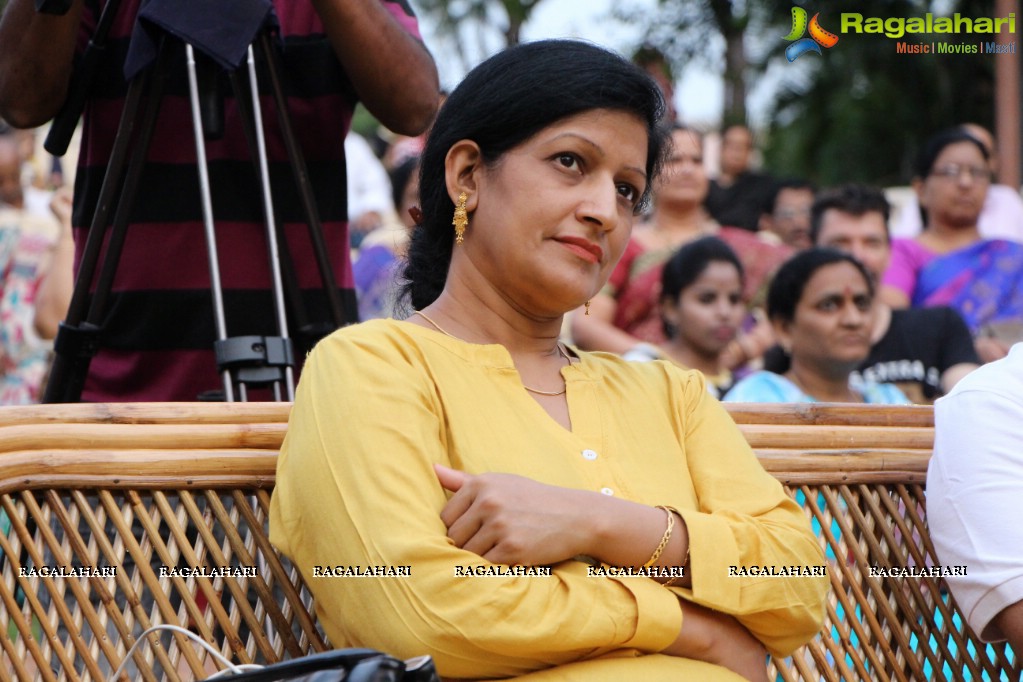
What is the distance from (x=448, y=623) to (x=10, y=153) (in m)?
4.60

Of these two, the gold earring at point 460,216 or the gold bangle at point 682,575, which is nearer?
the gold bangle at point 682,575

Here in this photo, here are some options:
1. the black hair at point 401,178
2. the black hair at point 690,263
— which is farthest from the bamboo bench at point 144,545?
the black hair at point 401,178

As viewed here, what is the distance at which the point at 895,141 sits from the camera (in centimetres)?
1348

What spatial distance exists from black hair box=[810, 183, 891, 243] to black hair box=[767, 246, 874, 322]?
111 centimetres

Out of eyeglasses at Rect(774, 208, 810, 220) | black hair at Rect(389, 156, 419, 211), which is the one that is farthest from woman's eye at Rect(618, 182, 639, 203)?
eyeglasses at Rect(774, 208, 810, 220)

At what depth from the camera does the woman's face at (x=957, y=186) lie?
6168 mm

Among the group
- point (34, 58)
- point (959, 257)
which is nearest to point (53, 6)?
point (34, 58)

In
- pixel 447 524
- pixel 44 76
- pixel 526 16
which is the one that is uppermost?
pixel 526 16

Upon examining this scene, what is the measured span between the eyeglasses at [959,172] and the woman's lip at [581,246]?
4.31 m

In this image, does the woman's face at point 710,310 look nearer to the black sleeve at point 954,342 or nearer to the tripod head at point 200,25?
the black sleeve at point 954,342

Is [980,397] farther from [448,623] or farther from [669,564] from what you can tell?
[448,623]

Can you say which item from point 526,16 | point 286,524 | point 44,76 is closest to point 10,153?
point 44,76

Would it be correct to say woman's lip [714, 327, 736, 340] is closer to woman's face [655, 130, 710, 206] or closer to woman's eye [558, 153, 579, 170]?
woman's face [655, 130, 710, 206]

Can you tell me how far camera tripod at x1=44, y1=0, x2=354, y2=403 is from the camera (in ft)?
8.29
